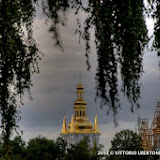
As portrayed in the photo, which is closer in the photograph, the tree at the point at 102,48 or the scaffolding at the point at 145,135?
the tree at the point at 102,48

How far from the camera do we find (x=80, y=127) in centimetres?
8606

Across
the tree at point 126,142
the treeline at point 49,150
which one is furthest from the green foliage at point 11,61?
the tree at point 126,142

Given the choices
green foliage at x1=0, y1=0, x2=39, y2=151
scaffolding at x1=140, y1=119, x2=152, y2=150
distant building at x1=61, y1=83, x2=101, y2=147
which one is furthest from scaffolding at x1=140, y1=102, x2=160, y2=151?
green foliage at x1=0, y1=0, x2=39, y2=151

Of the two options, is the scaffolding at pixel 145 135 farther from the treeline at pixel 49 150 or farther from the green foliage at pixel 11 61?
the green foliage at pixel 11 61

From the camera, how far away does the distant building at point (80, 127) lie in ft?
277

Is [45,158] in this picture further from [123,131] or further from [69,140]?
[69,140]

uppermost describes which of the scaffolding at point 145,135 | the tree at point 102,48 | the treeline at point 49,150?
the scaffolding at point 145,135

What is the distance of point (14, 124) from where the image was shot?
564cm

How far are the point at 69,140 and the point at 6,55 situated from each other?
80.1 m

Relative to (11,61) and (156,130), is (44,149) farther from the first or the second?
(11,61)

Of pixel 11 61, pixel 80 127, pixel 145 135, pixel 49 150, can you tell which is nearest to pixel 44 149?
pixel 49 150

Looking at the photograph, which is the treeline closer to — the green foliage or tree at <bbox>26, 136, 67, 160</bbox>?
tree at <bbox>26, 136, 67, 160</bbox>

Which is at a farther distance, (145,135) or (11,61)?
(145,135)

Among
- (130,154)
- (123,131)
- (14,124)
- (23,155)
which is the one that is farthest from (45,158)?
(14,124)
